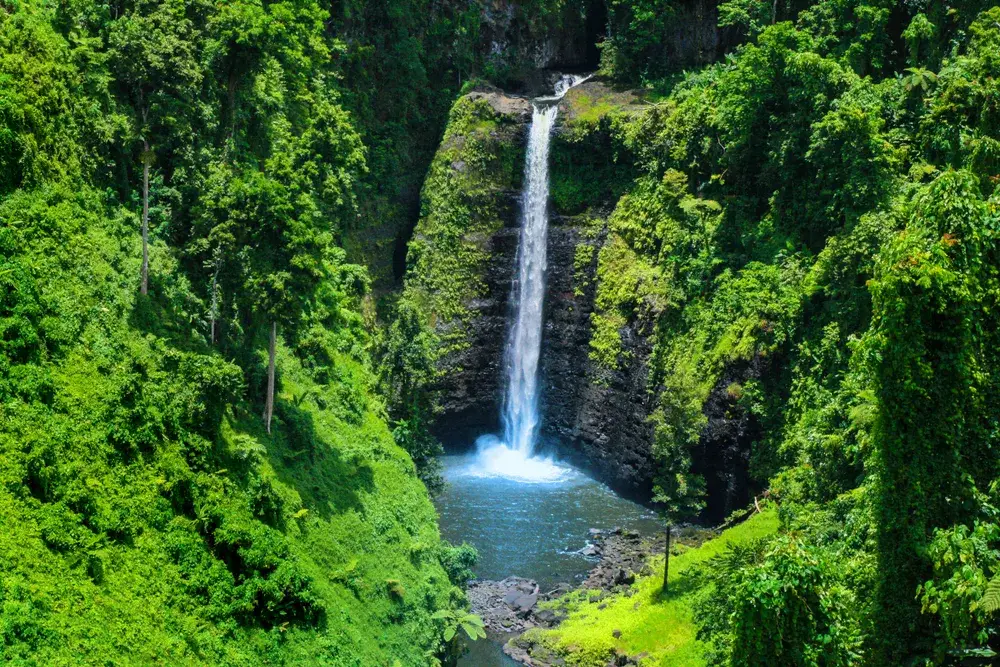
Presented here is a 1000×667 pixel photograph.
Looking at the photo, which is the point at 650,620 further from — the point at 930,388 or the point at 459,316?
the point at 459,316

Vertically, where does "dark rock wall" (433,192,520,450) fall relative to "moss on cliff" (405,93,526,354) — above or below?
below

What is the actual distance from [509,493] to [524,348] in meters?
9.31

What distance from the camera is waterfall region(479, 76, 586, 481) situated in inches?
1955

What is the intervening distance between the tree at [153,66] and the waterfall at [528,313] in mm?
23440

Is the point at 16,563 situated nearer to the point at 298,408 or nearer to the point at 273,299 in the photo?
the point at 273,299

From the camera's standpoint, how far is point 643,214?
46.1m

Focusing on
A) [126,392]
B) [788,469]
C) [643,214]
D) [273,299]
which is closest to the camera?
[126,392]

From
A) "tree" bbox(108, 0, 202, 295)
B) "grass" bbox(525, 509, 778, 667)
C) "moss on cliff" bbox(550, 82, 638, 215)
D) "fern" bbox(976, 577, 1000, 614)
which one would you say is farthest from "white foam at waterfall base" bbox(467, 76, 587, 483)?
"fern" bbox(976, 577, 1000, 614)

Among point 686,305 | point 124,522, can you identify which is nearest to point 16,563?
point 124,522

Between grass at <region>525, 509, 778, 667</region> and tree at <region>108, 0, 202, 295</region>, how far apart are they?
1881cm

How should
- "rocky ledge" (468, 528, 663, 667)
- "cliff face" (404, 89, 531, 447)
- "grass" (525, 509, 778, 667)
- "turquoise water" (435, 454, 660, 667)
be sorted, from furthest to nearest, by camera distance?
"cliff face" (404, 89, 531, 447)
"turquoise water" (435, 454, 660, 667)
"rocky ledge" (468, 528, 663, 667)
"grass" (525, 509, 778, 667)

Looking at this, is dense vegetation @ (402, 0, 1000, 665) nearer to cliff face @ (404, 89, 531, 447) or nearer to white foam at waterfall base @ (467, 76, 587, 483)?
cliff face @ (404, 89, 531, 447)

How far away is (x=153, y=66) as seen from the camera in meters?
28.9

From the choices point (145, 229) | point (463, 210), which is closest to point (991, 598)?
point (145, 229)
